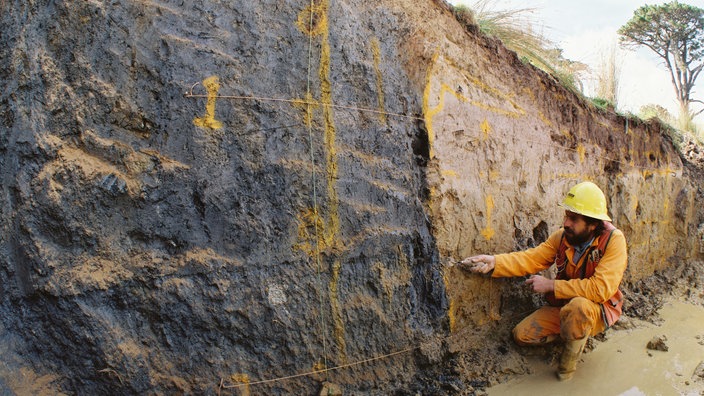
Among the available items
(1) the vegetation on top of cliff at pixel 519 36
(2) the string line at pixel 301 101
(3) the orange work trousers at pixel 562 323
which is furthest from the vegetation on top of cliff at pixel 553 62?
(3) the orange work trousers at pixel 562 323

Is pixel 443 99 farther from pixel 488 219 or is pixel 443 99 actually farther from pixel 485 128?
pixel 488 219

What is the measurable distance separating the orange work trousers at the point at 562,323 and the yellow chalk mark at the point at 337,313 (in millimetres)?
1359

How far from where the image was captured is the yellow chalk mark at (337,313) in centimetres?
275

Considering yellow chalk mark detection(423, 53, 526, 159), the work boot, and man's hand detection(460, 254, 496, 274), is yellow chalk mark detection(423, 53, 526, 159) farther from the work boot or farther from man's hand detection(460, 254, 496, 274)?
the work boot

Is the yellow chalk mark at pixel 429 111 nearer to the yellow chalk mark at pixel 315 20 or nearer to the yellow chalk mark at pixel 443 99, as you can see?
the yellow chalk mark at pixel 443 99

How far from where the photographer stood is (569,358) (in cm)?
326

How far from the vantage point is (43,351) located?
7.58 ft

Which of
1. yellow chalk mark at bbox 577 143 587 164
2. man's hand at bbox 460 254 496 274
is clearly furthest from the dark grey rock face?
yellow chalk mark at bbox 577 143 587 164

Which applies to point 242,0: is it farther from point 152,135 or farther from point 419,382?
point 419,382

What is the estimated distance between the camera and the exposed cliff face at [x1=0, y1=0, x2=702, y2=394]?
7.63ft

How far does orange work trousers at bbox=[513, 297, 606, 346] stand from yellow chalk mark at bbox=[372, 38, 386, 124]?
5.50 ft

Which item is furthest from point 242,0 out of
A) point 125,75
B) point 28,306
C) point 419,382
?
point 419,382

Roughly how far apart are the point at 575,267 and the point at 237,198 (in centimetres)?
226

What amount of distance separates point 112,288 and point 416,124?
1.92 metres
